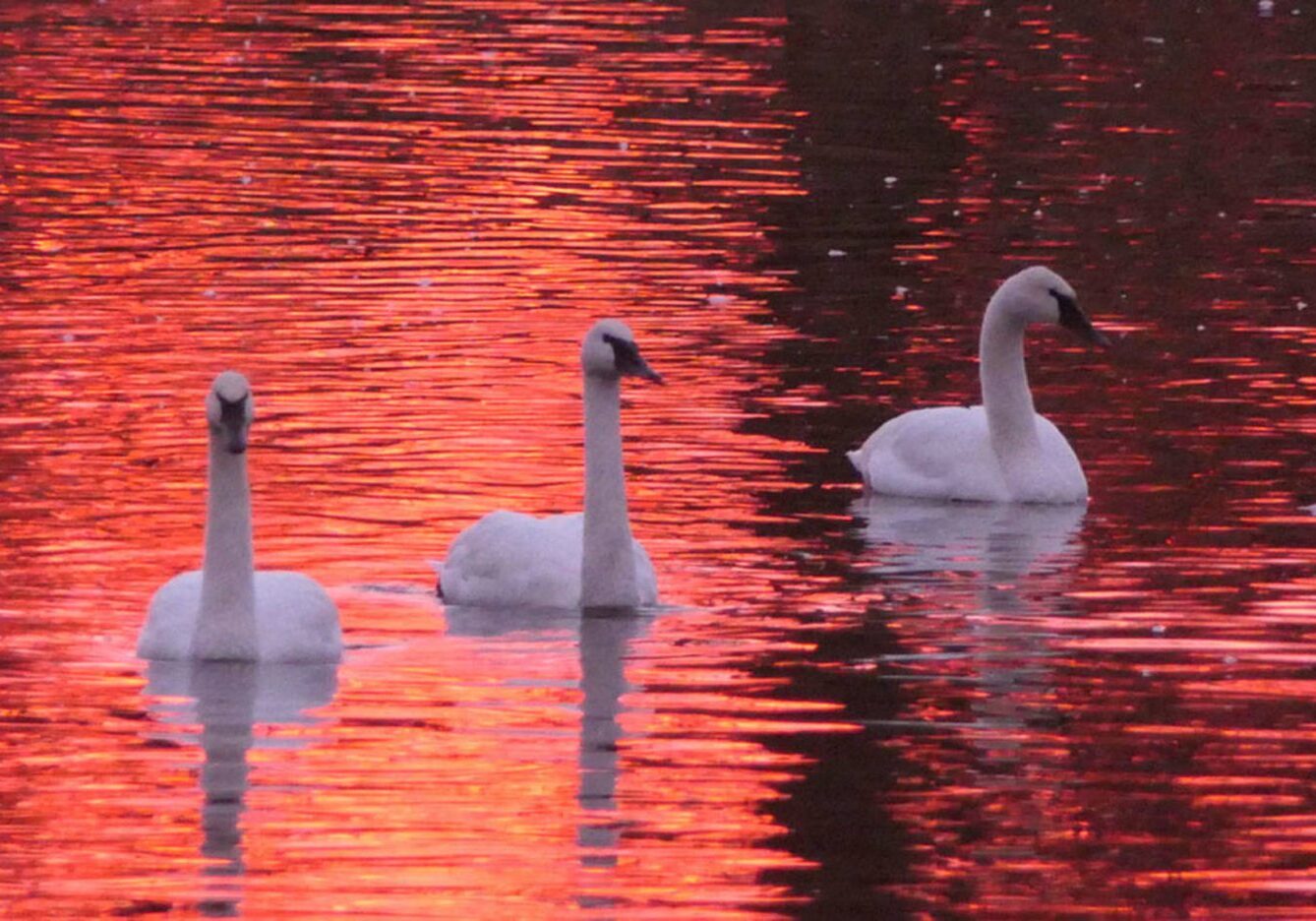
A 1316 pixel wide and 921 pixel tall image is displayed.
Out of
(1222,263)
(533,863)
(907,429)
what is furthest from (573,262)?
(533,863)

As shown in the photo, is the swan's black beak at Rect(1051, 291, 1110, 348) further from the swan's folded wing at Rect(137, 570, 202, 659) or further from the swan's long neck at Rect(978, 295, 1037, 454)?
the swan's folded wing at Rect(137, 570, 202, 659)

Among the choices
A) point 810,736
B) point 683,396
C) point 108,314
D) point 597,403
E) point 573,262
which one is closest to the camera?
point 810,736

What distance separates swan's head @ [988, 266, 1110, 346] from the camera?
16078 mm

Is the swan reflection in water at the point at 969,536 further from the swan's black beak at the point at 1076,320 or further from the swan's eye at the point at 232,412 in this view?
the swan's eye at the point at 232,412

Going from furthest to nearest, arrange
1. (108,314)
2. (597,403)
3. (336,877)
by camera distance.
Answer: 1. (108,314)
2. (597,403)
3. (336,877)

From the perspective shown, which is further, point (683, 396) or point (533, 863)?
point (683, 396)

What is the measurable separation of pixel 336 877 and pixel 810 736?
7.07ft

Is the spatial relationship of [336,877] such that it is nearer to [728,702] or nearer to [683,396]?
[728,702]

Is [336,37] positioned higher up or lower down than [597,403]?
higher up

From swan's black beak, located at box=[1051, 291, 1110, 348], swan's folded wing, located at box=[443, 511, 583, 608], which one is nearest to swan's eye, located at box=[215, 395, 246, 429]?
swan's folded wing, located at box=[443, 511, 583, 608]

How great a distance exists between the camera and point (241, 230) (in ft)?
72.8

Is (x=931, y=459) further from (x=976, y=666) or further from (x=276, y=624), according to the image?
(x=276, y=624)

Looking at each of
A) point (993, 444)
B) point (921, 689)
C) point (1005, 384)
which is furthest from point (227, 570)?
point (1005, 384)

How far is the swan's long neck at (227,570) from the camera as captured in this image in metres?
11.2
